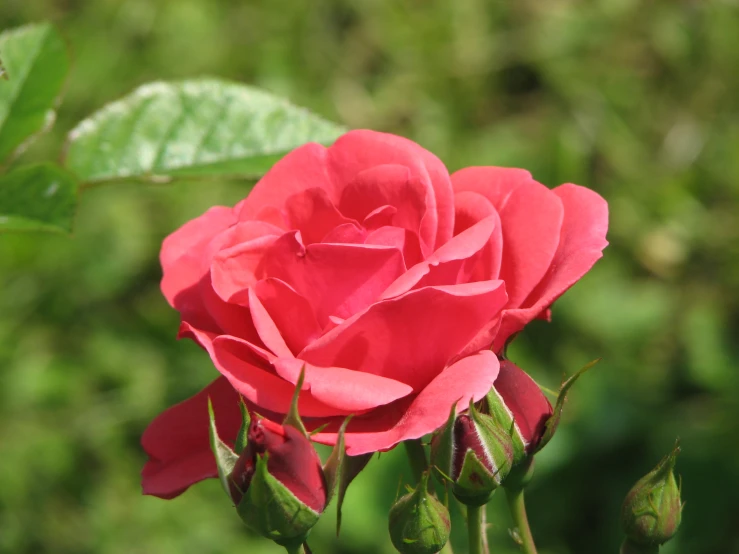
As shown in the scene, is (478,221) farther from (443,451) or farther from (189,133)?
(189,133)

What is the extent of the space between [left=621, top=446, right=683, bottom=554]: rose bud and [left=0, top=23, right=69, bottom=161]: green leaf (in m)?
0.56

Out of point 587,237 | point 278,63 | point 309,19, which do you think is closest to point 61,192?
point 587,237

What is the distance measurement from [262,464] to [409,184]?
0.82ft

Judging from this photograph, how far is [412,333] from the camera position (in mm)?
648

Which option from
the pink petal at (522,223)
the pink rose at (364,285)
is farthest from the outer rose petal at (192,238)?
the pink petal at (522,223)

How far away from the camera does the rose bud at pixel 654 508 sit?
70cm

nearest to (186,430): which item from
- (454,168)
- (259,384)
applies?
(259,384)

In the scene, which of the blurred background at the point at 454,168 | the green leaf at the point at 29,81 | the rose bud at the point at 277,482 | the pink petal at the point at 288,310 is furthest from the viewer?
the blurred background at the point at 454,168

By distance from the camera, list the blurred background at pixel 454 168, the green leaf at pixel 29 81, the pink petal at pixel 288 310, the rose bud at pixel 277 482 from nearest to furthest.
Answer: the rose bud at pixel 277 482 → the pink petal at pixel 288 310 → the green leaf at pixel 29 81 → the blurred background at pixel 454 168

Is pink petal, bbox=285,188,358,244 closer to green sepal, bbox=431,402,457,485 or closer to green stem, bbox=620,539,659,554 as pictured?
green sepal, bbox=431,402,457,485

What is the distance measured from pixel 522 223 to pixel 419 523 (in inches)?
9.4

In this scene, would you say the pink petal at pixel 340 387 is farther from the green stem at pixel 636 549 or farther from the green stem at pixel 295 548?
the green stem at pixel 636 549

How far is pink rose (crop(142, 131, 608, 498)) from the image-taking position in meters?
0.63

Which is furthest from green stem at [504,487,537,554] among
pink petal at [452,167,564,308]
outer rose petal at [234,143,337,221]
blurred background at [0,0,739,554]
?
blurred background at [0,0,739,554]
